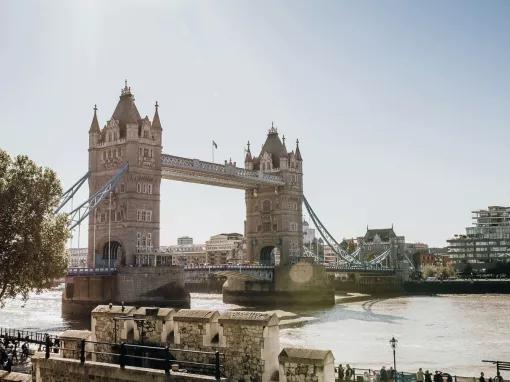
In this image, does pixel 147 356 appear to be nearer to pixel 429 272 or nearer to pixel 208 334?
pixel 208 334

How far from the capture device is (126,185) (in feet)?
213

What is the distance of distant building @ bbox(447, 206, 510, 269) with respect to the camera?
5600 inches

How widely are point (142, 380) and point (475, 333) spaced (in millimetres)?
41536

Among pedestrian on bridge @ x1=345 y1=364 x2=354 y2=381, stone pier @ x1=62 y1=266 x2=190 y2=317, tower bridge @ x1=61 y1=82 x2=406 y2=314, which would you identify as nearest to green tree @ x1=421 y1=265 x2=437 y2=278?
tower bridge @ x1=61 y1=82 x2=406 y2=314

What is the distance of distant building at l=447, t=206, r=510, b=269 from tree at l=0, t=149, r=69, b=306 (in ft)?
421

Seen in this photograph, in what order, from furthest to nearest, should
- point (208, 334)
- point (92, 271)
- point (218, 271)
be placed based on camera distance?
1. point (218, 271)
2. point (92, 271)
3. point (208, 334)

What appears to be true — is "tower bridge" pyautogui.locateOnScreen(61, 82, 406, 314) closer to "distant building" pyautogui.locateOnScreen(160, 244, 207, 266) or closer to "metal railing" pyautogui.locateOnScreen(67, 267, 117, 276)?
"metal railing" pyautogui.locateOnScreen(67, 267, 117, 276)

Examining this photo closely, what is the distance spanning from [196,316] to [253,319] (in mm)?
1666

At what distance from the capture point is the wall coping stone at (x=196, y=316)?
1397 centimetres

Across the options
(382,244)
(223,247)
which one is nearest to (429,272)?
(382,244)

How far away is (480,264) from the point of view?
143 meters

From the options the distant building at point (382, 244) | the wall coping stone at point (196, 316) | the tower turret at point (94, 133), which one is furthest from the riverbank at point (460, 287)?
the wall coping stone at point (196, 316)

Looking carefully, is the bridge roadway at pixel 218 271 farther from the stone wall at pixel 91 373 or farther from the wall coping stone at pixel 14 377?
the stone wall at pixel 91 373

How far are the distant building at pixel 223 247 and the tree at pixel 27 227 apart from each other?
136 metres
